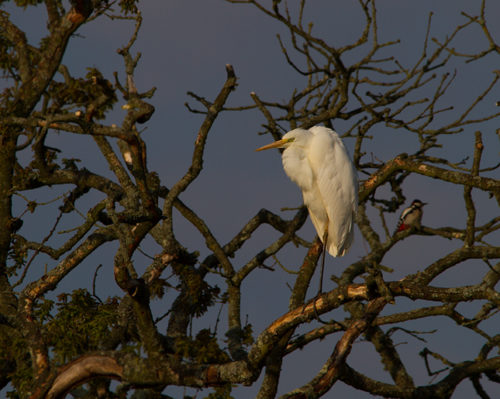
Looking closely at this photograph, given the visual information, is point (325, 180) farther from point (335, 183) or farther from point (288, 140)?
point (288, 140)

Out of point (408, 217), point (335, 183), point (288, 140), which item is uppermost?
point (408, 217)

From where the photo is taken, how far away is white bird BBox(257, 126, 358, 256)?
22.3 feet

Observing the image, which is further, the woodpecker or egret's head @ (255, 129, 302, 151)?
the woodpecker

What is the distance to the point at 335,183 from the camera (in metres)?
6.83

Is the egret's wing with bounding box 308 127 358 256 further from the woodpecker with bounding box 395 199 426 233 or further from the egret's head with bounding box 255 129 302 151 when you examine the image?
the woodpecker with bounding box 395 199 426 233

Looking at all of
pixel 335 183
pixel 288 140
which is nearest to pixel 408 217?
pixel 335 183

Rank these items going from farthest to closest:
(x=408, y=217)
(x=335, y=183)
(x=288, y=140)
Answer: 1. (x=408, y=217)
2. (x=288, y=140)
3. (x=335, y=183)

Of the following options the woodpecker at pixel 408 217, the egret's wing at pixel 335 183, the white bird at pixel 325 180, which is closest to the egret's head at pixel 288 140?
the white bird at pixel 325 180

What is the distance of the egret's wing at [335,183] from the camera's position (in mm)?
6801

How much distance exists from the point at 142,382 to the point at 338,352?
5.10 feet

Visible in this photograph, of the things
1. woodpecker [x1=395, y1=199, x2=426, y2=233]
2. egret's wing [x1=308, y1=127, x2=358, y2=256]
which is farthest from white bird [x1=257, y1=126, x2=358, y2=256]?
woodpecker [x1=395, y1=199, x2=426, y2=233]

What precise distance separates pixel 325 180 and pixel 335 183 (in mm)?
115

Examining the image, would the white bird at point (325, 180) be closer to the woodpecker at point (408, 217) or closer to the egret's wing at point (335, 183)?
the egret's wing at point (335, 183)

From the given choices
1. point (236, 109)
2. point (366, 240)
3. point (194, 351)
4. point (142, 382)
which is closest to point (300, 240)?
point (366, 240)
